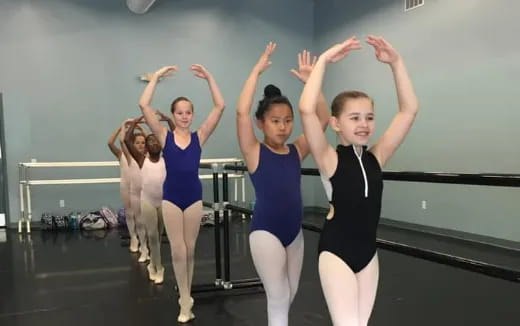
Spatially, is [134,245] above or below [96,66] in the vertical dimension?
below

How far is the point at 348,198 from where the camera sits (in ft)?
5.90

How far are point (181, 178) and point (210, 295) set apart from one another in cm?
122

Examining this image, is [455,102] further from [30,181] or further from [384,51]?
[30,181]

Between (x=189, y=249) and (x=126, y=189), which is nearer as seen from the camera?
(x=189, y=249)

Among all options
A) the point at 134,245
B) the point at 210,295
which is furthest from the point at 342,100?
the point at 134,245

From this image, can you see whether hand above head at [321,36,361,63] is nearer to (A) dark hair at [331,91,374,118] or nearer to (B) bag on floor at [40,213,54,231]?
(A) dark hair at [331,91,374,118]

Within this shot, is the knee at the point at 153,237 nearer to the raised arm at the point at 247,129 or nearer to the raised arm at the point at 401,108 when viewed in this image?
the raised arm at the point at 247,129

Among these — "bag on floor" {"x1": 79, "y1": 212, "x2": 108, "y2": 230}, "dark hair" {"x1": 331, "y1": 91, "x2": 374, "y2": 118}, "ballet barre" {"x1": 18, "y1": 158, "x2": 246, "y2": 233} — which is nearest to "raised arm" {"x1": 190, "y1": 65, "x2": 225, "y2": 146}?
"dark hair" {"x1": 331, "y1": 91, "x2": 374, "y2": 118}

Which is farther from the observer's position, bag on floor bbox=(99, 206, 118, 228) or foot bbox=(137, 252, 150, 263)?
bag on floor bbox=(99, 206, 118, 228)

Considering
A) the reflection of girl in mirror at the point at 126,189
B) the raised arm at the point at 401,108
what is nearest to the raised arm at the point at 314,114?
the raised arm at the point at 401,108

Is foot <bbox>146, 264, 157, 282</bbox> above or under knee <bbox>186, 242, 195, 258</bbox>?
under

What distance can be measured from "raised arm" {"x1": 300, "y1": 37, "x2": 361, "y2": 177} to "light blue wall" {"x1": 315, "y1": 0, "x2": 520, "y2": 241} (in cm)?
471

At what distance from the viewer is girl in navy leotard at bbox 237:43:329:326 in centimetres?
216

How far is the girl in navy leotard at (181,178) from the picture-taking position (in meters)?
3.33
